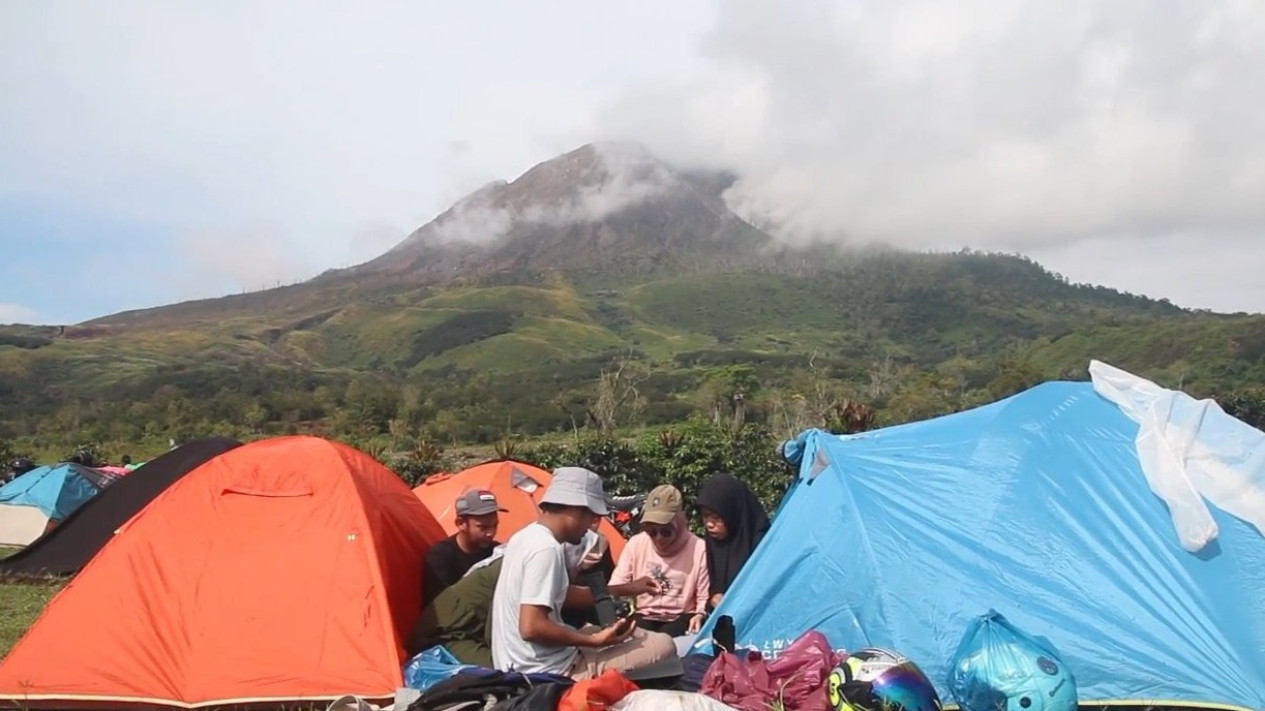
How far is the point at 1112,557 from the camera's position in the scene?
491cm

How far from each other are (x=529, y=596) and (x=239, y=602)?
2.14 meters

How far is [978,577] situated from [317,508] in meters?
3.69

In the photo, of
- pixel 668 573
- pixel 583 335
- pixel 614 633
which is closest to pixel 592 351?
pixel 583 335

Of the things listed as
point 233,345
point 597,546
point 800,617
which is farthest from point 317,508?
point 233,345

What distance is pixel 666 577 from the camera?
6.06m

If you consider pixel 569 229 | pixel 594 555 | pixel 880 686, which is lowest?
pixel 880 686

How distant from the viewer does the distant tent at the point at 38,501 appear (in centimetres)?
1362

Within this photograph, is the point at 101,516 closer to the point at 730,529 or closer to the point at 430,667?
the point at 430,667

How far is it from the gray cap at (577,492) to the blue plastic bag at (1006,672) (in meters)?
1.79

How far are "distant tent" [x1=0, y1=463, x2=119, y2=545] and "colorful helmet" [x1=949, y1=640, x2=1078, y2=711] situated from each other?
41.2 ft

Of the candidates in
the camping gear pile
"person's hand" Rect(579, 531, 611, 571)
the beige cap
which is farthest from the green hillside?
"person's hand" Rect(579, 531, 611, 571)

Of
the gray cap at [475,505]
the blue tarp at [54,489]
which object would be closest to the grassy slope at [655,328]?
the blue tarp at [54,489]

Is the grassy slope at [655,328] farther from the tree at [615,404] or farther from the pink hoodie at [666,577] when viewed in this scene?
the pink hoodie at [666,577]

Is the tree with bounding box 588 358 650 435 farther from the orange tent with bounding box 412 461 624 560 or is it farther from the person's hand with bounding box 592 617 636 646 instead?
the person's hand with bounding box 592 617 636 646
